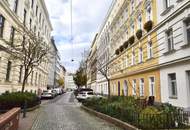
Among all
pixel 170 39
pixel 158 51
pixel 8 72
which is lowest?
pixel 8 72

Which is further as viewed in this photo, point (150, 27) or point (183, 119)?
point (150, 27)

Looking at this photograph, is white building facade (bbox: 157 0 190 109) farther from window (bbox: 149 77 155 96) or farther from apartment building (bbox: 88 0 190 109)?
window (bbox: 149 77 155 96)

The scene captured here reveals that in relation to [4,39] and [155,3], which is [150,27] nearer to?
[155,3]

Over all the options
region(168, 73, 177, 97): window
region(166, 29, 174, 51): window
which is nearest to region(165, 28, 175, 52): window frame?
region(166, 29, 174, 51): window

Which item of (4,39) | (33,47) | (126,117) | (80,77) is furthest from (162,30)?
(80,77)

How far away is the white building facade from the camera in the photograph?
14.9m

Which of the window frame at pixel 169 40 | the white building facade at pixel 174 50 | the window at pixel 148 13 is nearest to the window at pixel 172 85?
the white building facade at pixel 174 50

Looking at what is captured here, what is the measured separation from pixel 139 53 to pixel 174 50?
853cm

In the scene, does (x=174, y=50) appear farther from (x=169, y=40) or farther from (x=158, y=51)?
(x=158, y=51)

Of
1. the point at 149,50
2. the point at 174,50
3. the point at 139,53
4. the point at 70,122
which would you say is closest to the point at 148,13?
the point at 149,50

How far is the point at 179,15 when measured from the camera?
1571 cm

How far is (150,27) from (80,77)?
55.1 metres

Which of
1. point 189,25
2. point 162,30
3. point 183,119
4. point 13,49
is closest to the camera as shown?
point 183,119

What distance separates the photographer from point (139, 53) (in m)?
24.6
